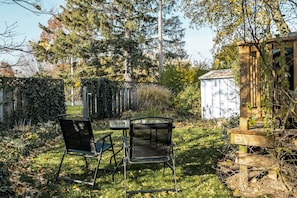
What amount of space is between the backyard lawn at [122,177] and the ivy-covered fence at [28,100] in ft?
8.84

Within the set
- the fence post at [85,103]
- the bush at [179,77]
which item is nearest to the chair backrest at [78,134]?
the fence post at [85,103]

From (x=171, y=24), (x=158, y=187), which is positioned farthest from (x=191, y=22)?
(x=171, y=24)

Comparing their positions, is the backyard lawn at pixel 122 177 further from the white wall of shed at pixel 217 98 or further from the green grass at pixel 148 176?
the white wall of shed at pixel 217 98

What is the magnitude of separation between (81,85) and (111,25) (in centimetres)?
899

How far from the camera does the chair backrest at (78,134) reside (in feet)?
11.8

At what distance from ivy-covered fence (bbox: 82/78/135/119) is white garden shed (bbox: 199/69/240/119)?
12.2 feet

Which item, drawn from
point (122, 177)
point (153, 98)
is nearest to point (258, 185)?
point (122, 177)

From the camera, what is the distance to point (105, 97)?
1112cm

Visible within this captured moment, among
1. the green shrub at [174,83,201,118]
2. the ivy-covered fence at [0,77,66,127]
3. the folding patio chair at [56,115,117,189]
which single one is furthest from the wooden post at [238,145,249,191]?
the green shrub at [174,83,201,118]

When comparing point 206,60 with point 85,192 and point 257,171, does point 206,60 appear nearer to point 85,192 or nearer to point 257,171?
point 257,171

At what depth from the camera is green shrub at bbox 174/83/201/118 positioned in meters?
10.9

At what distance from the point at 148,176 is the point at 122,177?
37 centimetres

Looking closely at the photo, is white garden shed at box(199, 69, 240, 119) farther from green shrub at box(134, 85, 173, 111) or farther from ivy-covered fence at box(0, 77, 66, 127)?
ivy-covered fence at box(0, 77, 66, 127)

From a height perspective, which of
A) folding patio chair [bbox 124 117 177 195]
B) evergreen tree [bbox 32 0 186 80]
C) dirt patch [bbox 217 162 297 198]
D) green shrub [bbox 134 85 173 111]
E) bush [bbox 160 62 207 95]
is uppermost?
evergreen tree [bbox 32 0 186 80]
